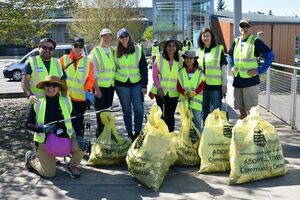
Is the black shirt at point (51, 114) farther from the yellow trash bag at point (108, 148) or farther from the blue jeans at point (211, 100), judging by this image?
the blue jeans at point (211, 100)

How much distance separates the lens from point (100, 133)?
6129 millimetres

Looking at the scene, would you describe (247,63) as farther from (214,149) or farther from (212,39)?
(214,149)

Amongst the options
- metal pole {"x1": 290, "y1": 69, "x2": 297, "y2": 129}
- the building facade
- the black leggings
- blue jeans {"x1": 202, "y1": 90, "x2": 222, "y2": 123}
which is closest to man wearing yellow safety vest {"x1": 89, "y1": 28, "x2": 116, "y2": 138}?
the black leggings

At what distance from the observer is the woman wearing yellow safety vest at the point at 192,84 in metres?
5.95

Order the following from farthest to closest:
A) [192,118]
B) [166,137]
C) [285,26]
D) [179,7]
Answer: [179,7] → [285,26] → [192,118] → [166,137]

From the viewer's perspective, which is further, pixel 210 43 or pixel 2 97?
pixel 2 97

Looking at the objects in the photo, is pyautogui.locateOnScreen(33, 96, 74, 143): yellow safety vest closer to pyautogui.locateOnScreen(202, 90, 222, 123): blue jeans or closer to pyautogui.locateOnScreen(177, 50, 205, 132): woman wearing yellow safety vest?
pyautogui.locateOnScreen(177, 50, 205, 132): woman wearing yellow safety vest

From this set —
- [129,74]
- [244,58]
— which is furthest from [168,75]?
[244,58]

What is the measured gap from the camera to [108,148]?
5555 millimetres

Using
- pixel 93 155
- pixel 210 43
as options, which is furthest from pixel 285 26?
pixel 93 155

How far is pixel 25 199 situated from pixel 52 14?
715 centimetres

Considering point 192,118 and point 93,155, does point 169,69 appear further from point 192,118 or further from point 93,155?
point 93,155

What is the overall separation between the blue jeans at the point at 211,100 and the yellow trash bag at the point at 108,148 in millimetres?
1481

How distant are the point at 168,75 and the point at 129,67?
1.90 ft
